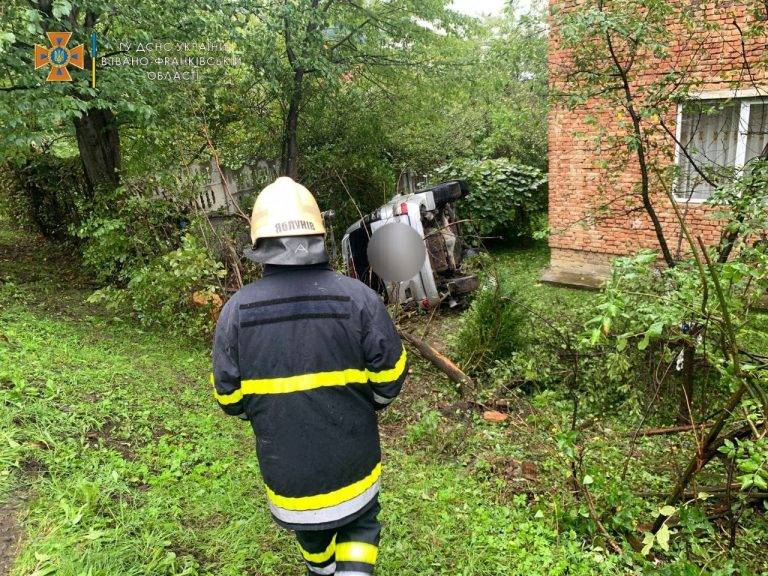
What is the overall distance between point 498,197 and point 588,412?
22.8 ft

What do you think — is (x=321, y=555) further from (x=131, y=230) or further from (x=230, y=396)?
(x=131, y=230)

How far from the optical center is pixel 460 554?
2.80 m

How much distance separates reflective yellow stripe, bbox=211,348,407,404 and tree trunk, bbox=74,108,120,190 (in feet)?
18.8

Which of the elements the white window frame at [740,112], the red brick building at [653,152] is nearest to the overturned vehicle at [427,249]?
the red brick building at [653,152]

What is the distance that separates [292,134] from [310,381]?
719cm

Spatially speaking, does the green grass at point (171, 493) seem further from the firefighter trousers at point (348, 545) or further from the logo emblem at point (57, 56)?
the logo emblem at point (57, 56)

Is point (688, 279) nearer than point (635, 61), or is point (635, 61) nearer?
point (688, 279)

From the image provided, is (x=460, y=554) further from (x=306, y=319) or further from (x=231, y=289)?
(x=231, y=289)

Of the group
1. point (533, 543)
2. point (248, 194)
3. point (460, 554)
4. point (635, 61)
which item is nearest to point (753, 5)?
point (635, 61)

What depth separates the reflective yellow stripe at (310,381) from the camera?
1.94 metres

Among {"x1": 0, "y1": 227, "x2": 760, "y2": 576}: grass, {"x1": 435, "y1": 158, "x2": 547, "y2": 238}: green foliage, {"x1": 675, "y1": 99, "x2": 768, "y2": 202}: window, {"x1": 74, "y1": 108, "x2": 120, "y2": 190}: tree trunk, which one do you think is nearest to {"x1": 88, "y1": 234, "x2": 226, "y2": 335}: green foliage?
{"x1": 0, "y1": 227, "x2": 760, "y2": 576}: grass

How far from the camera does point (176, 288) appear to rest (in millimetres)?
5512

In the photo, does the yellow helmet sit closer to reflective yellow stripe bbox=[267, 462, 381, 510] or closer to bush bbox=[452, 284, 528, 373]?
reflective yellow stripe bbox=[267, 462, 381, 510]

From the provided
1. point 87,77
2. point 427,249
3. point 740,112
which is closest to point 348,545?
point 87,77
